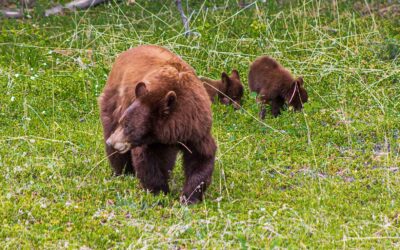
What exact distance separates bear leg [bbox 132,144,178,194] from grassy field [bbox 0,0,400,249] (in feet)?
0.43

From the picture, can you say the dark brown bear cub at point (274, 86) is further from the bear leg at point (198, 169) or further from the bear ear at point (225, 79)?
the bear leg at point (198, 169)

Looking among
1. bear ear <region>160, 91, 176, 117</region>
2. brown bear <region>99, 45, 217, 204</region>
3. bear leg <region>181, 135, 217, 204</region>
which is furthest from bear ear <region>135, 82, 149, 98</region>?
bear leg <region>181, 135, 217, 204</region>

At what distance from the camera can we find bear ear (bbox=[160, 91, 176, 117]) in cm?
683

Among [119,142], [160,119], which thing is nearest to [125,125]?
[119,142]

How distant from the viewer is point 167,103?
22.6ft

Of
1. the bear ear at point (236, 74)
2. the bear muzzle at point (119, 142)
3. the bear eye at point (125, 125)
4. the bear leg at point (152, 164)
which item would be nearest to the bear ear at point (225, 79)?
the bear ear at point (236, 74)

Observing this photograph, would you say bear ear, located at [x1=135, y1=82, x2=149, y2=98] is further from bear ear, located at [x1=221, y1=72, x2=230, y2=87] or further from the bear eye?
bear ear, located at [x1=221, y1=72, x2=230, y2=87]

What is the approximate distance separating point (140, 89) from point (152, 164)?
825 mm

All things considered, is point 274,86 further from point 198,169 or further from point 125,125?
point 125,125

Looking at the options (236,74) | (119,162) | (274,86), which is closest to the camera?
(119,162)

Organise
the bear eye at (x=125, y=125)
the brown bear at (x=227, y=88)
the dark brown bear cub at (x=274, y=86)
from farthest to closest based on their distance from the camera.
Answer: the brown bear at (x=227, y=88) → the dark brown bear cub at (x=274, y=86) → the bear eye at (x=125, y=125)

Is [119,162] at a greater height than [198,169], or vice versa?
[198,169]

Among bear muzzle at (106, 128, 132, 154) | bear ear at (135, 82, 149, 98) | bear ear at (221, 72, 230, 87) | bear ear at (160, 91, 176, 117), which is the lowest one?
bear ear at (221, 72, 230, 87)

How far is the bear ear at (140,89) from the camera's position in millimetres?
6891
